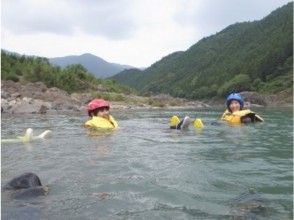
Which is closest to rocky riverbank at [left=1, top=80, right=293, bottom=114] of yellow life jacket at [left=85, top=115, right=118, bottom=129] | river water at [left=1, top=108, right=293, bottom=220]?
yellow life jacket at [left=85, top=115, right=118, bottom=129]

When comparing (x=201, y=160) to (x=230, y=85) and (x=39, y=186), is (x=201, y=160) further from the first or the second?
(x=230, y=85)

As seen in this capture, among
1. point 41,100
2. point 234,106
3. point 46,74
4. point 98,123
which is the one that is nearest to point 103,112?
point 98,123

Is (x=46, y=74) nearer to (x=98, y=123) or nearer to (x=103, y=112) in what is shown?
(x=103, y=112)

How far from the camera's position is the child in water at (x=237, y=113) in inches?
752

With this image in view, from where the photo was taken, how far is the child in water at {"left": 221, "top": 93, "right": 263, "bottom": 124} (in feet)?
62.7

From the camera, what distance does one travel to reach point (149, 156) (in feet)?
36.1

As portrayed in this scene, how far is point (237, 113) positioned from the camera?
19.2 meters

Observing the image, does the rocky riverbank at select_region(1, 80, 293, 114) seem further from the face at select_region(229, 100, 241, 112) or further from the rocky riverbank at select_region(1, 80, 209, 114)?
the face at select_region(229, 100, 241, 112)

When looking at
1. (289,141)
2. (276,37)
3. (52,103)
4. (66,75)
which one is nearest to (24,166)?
(289,141)

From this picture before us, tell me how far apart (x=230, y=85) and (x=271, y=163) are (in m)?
113

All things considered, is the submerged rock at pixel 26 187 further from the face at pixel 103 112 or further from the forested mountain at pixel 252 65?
the forested mountain at pixel 252 65

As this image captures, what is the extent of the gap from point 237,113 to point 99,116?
5532 mm

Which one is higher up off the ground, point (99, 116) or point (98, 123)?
point (99, 116)

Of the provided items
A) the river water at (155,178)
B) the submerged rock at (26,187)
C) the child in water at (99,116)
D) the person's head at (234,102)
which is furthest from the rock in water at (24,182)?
the person's head at (234,102)
